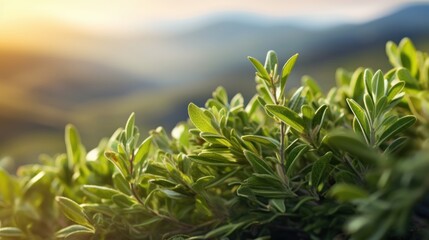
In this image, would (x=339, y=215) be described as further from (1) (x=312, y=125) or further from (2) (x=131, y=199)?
(2) (x=131, y=199)

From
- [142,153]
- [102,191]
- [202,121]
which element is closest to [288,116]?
[202,121]

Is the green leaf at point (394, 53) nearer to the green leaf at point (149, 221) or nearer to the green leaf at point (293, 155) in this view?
the green leaf at point (293, 155)

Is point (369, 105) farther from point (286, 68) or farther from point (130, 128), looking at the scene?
point (130, 128)

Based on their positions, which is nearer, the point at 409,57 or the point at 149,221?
the point at 149,221

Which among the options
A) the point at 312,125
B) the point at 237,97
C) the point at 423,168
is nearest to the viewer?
the point at 423,168

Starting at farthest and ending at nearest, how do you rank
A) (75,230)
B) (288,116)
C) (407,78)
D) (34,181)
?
(34,181)
(407,78)
(75,230)
(288,116)

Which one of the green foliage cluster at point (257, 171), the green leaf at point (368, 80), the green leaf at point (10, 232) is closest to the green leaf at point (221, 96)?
the green foliage cluster at point (257, 171)

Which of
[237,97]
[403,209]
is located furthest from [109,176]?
[403,209]

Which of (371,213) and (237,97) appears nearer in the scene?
(371,213)
